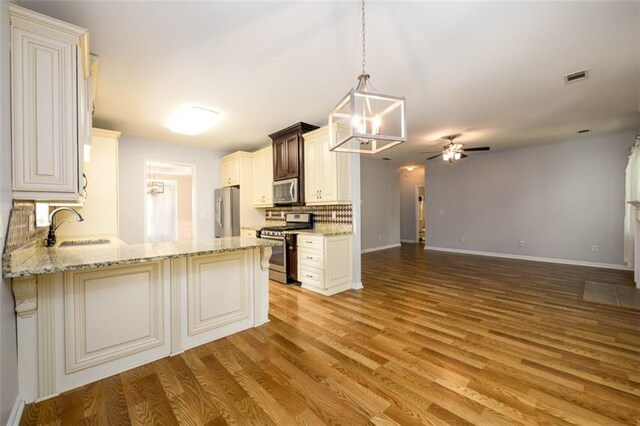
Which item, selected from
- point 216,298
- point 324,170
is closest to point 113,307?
point 216,298

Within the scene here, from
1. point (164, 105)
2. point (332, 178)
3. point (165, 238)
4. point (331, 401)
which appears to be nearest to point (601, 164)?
point (332, 178)

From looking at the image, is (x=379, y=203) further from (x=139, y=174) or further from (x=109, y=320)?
(x=109, y=320)

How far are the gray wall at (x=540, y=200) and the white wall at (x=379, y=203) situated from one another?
1.22 meters

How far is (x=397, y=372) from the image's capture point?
Result: 78.1 inches

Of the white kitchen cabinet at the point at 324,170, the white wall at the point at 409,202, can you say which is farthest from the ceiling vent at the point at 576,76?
the white wall at the point at 409,202

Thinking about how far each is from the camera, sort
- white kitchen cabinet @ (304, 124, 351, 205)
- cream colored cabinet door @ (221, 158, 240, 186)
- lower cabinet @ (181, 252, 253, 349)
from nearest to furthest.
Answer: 1. lower cabinet @ (181, 252, 253, 349)
2. white kitchen cabinet @ (304, 124, 351, 205)
3. cream colored cabinet door @ (221, 158, 240, 186)

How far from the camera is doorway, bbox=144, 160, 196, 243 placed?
775 cm

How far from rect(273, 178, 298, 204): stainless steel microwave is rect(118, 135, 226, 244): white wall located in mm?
1960

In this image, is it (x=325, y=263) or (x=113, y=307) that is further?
(x=325, y=263)

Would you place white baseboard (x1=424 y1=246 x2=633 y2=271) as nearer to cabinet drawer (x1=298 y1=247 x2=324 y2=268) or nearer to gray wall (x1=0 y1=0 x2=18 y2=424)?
cabinet drawer (x1=298 y1=247 x2=324 y2=268)

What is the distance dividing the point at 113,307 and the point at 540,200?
7.63m

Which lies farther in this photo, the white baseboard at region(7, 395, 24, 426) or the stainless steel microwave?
the stainless steel microwave

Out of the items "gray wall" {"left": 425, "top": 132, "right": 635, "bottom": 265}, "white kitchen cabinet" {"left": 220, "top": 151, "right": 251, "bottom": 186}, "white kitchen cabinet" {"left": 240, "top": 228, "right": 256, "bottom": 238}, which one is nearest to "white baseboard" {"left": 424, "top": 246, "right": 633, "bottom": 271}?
"gray wall" {"left": 425, "top": 132, "right": 635, "bottom": 265}

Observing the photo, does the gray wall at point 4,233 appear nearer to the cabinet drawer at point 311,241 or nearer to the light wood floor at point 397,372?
the light wood floor at point 397,372
